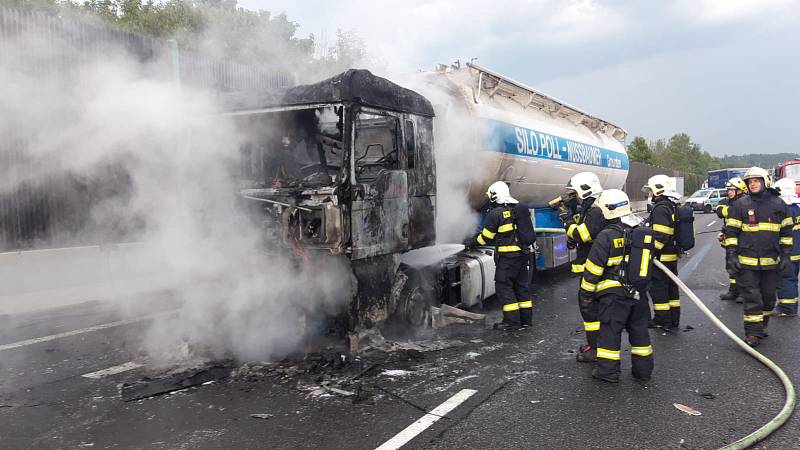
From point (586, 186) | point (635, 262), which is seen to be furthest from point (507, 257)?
point (635, 262)

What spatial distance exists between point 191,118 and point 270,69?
9.73 feet

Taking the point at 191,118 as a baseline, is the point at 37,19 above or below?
above

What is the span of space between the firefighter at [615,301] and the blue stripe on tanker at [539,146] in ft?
9.61

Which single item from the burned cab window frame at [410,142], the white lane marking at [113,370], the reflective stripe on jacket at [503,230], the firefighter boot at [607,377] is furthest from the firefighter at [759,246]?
the white lane marking at [113,370]

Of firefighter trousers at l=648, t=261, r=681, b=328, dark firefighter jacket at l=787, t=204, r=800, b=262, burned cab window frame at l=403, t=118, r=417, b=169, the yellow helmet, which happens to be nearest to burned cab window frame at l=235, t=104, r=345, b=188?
burned cab window frame at l=403, t=118, r=417, b=169

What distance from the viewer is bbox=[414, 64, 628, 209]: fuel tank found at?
6.99m

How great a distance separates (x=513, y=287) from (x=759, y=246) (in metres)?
2.53

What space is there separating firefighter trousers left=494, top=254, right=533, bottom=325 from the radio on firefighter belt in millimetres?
1730

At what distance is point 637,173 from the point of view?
39.0 metres

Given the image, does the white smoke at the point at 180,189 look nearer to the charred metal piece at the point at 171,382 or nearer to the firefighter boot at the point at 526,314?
the charred metal piece at the point at 171,382

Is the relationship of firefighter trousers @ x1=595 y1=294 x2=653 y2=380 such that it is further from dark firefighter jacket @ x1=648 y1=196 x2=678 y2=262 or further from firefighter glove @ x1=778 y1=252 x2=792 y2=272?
firefighter glove @ x1=778 y1=252 x2=792 y2=272

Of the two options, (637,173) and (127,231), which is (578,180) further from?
(637,173)

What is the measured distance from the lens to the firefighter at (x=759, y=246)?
5551mm

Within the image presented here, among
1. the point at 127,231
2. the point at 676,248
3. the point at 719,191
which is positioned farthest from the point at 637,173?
the point at 127,231
